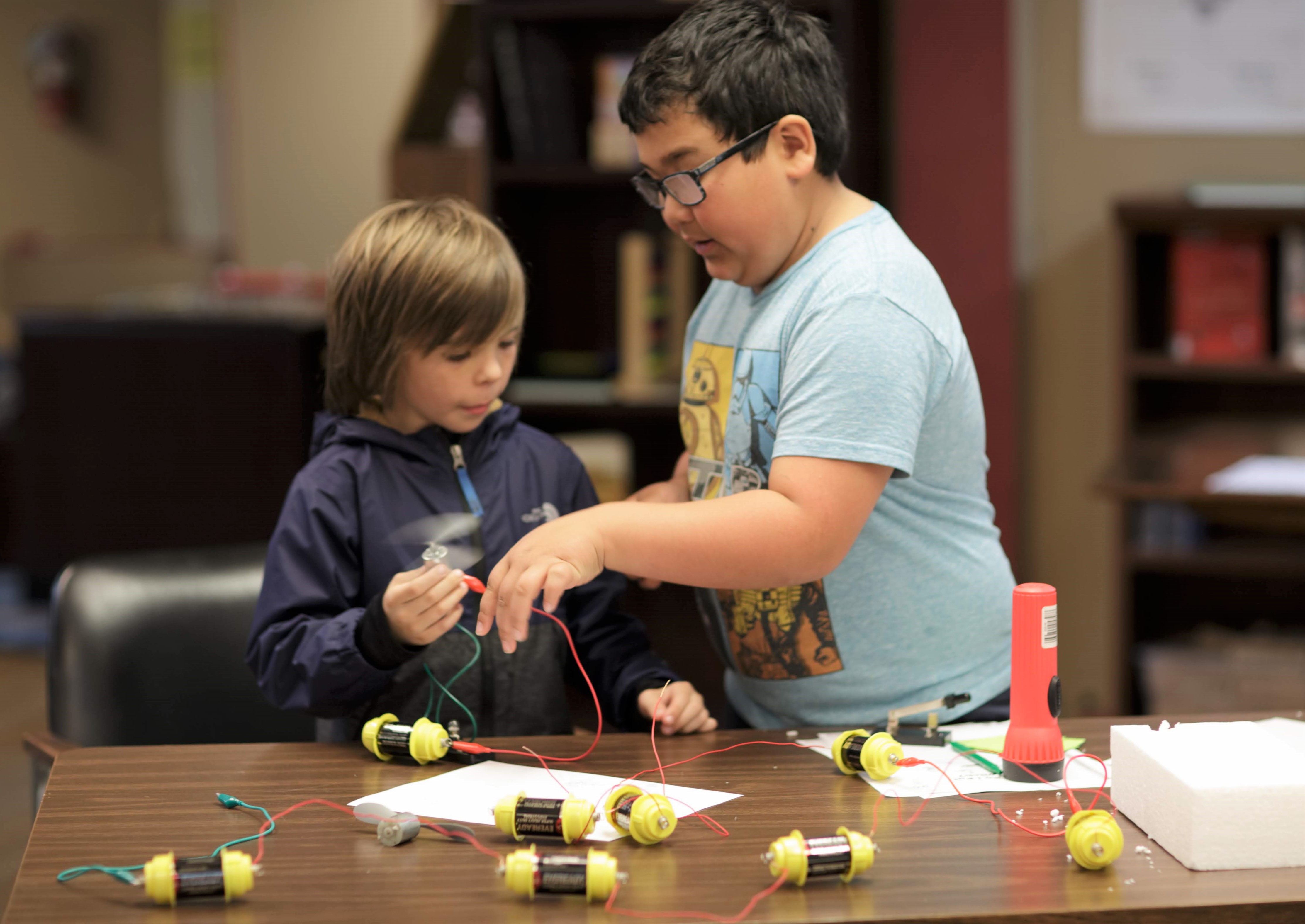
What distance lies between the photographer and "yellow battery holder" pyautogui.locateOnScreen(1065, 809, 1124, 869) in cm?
97

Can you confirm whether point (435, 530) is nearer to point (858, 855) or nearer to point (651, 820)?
point (651, 820)

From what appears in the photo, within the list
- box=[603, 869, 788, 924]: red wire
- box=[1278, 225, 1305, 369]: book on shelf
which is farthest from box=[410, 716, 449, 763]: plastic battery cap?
box=[1278, 225, 1305, 369]: book on shelf

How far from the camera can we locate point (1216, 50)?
132 inches

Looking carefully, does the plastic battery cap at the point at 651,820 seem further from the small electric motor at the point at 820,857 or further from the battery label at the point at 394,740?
the battery label at the point at 394,740

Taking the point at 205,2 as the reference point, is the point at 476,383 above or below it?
below

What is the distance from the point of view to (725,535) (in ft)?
3.82

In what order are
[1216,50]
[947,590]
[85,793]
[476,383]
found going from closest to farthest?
[85,793], [947,590], [476,383], [1216,50]

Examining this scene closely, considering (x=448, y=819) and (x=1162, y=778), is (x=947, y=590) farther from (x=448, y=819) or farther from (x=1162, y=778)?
(x=448, y=819)

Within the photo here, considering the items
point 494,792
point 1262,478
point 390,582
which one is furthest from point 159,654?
point 1262,478

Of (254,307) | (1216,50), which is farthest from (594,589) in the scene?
(254,307)

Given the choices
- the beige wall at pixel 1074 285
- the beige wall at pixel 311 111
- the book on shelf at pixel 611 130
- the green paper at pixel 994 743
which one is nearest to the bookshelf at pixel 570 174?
the book on shelf at pixel 611 130

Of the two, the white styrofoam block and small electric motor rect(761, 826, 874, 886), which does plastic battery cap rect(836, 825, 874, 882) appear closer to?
small electric motor rect(761, 826, 874, 886)

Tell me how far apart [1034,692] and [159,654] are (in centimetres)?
109

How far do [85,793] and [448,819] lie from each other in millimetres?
358
